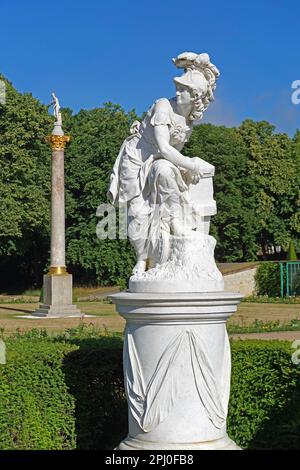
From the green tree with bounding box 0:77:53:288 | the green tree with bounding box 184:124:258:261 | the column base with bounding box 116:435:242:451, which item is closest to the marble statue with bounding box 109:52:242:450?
the column base with bounding box 116:435:242:451

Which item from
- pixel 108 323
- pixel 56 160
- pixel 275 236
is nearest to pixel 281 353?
pixel 108 323

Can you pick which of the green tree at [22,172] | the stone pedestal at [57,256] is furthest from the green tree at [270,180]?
the stone pedestal at [57,256]

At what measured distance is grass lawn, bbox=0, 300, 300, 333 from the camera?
18.9m

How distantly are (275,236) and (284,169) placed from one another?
4163 mm

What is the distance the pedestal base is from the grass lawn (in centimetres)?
66

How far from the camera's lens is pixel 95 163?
3709 centimetres

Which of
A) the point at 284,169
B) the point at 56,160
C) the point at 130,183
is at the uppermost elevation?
the point at 284,169

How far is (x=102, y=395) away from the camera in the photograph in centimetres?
712

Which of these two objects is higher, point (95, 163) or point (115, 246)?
point (95, 163)

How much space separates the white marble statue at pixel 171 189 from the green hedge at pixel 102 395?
1.28 meters

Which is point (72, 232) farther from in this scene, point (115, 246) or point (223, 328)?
point (223, 328)

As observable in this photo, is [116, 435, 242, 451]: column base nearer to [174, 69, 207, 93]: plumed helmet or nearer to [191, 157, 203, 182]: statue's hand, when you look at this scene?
[191, 157, 203, 182]: statue's hand

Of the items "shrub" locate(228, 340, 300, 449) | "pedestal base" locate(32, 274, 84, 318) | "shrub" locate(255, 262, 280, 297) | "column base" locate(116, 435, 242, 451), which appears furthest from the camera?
"shrub" locate(255, 262, 280, 297)

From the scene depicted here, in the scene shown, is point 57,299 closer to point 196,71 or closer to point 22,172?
point 22,172
